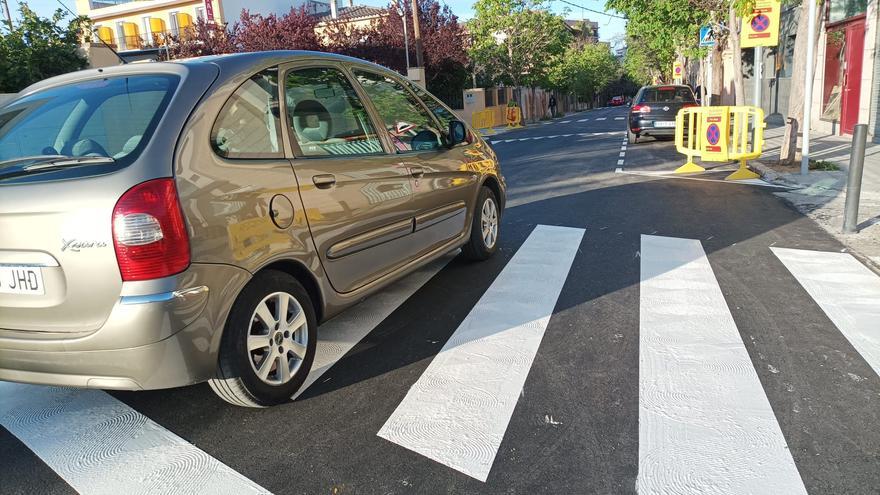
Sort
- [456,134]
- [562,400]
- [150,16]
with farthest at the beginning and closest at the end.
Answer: [150,16], [456,134], [562,400]

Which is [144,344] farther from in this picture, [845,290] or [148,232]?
[845,290]

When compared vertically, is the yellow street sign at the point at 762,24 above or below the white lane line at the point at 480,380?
above

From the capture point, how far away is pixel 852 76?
16.5 metres

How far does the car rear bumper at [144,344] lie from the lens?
8.22 ft

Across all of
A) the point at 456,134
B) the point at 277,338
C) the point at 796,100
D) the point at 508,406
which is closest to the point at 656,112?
the point at 796,100

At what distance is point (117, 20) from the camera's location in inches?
2119

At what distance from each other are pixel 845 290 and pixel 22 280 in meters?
4.91

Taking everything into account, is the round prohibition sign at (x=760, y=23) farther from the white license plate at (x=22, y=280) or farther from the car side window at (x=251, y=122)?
the white license plate at (x=22, y=280)

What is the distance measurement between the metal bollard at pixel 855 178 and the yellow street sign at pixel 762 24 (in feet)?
19.8

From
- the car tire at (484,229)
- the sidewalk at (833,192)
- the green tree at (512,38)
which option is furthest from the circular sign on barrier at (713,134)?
the green tree at (512,38)

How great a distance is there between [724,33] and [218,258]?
22776mm

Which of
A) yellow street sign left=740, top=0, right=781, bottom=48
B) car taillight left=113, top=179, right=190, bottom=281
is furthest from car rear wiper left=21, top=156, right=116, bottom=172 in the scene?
yellow street sign left=740, top=0, right=781, bottom=48

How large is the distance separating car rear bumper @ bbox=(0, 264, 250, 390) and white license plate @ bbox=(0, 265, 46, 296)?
0.62 ft

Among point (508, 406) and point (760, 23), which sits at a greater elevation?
point (760, 23)
